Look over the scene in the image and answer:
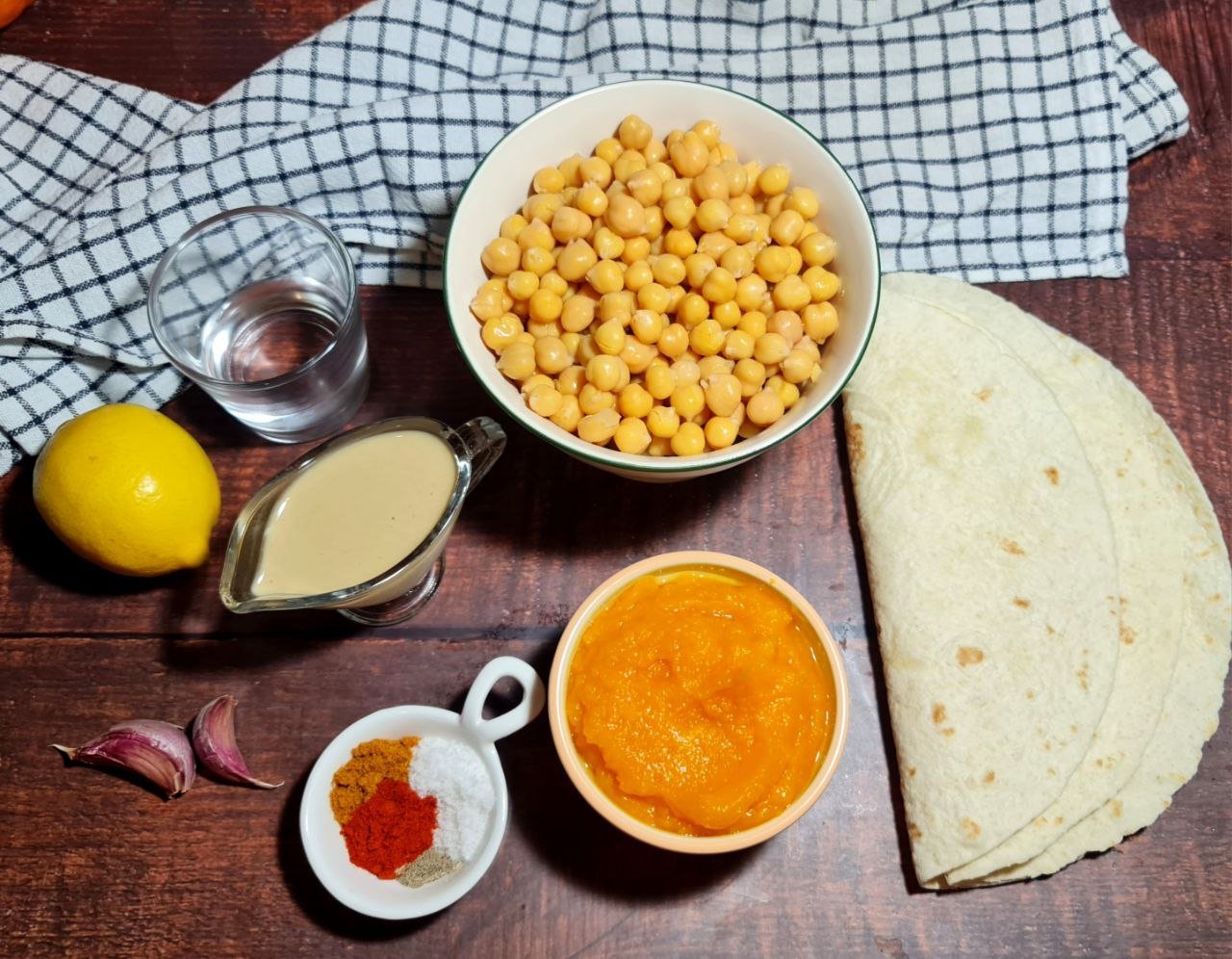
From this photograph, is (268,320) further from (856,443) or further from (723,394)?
(856,443)

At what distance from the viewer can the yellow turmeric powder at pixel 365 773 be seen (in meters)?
1.78

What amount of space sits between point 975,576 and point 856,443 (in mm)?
345

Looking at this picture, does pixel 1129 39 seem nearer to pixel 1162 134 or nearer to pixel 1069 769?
pixel 1162 134

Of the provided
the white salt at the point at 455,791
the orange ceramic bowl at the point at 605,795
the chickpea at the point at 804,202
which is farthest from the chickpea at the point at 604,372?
the white salt at the point at 455,791

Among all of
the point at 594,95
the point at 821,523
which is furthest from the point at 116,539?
the point at 821,523

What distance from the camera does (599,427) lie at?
174 cm

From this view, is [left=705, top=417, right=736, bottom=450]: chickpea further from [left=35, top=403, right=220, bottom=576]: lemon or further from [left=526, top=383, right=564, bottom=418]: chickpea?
[left=35, top=403, right=220, bottom=576]: lemon

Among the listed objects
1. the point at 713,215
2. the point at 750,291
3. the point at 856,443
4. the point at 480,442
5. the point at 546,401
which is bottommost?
the point at 856,443

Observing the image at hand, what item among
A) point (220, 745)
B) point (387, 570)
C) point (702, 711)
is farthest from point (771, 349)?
point (220, 745)

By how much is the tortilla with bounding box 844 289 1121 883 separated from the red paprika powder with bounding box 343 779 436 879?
2.89 feet

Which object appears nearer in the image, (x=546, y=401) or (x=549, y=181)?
(x=546, y=401)

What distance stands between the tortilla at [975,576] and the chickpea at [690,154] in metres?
0.51

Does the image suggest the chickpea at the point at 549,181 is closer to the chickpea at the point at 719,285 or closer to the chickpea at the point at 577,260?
the chickpea at the point at 577,260

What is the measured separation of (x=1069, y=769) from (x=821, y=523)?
64cm
